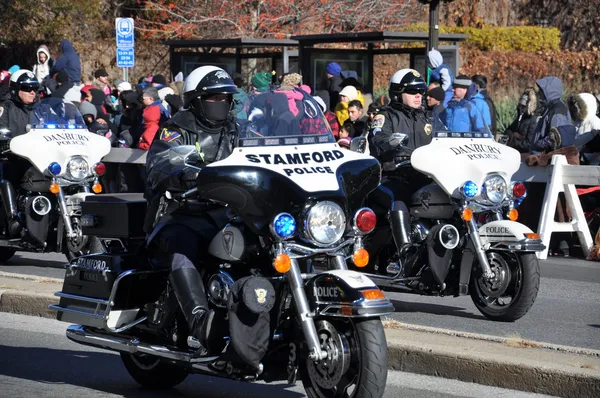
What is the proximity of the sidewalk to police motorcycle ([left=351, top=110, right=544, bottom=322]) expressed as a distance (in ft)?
4.29

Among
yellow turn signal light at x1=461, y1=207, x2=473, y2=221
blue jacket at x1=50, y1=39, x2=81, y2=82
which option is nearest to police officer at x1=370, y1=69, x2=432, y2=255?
yellow turn signal light at x1=461, y1=207, x2=473, y2=221

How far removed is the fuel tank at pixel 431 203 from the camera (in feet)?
30.6

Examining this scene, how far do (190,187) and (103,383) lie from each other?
158 centimetres

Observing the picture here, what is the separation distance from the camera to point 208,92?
679 centimetres

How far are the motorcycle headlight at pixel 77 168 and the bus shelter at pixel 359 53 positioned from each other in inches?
276

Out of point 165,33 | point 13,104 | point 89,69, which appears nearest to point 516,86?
point 165,33

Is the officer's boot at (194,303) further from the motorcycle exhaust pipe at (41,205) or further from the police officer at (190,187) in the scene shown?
the motorcycle exhaust pipe at (41,205)

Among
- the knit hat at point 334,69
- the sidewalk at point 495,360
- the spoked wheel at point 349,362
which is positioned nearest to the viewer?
the spoked wheel at point 349,362

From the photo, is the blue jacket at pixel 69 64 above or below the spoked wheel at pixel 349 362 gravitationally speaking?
above

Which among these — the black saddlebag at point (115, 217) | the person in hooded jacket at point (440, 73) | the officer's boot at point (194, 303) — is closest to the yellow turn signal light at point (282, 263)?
the officer's boot at point (194, 303)

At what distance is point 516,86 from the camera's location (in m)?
26.1

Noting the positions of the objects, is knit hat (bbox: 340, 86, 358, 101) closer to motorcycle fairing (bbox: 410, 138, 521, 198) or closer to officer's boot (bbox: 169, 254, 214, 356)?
motorcycle fairing (bbox: 410, 138, 521, 198)

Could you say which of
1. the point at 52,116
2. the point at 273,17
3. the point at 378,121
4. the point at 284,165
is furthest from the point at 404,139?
the point at 273,17

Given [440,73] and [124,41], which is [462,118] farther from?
[124,41]
